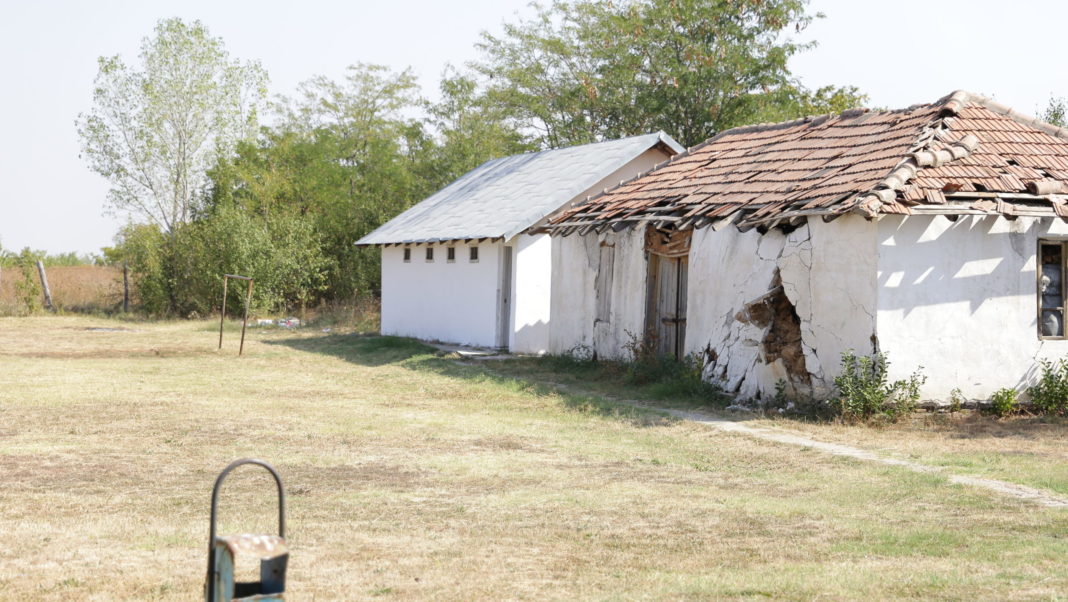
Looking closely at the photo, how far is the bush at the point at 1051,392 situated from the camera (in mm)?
14578

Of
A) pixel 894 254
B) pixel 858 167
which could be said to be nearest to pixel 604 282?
pixel 858 167

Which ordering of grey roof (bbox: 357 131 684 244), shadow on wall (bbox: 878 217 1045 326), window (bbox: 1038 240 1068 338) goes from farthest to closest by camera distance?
grey roof (bbox: 357 131 684 244), window (bbox: 1038 240 1068 338), shadow on wall (bbox: 878 217 1045 326)

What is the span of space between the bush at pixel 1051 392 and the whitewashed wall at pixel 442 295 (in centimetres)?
1159

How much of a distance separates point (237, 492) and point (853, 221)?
8.64 meters

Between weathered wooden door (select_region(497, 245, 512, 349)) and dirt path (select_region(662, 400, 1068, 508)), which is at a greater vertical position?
weathered wooden door (select_region(497, 245, 512, 349))

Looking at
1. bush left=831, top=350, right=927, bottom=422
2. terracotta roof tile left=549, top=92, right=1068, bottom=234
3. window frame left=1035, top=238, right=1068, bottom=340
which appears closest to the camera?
bush left=831, top=350, right=927, bottom=422

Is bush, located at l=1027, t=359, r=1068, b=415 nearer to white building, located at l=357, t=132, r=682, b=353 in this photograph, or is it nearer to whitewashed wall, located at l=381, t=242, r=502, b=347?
white building, located at l=357, t=132, r=682, b=353

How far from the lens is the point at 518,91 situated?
44.1 metres

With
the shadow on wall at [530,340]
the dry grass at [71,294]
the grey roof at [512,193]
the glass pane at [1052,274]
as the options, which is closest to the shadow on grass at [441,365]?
the shadow on wall at [530,340]

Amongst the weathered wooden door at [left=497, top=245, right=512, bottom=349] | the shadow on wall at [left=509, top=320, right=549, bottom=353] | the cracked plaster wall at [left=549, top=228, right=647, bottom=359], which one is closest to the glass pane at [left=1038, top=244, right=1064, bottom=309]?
the cracked plaster wall at [left=549, top=228, right=647, bottom=359]

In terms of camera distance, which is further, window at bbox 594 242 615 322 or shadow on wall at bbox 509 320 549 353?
shadow on wall at bbox 509 320 549 353

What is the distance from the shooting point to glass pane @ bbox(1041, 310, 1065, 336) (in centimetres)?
1502

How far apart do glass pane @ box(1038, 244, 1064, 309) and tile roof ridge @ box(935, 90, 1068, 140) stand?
2.40m

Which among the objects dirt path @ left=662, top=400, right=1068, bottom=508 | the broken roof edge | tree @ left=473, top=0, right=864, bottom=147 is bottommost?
dirt path @ left=662, top=400, right=1068, bottom=508
